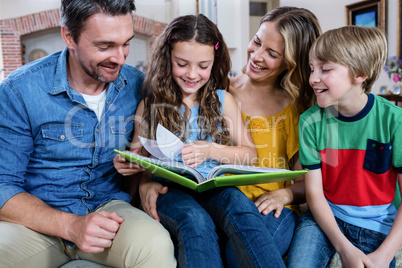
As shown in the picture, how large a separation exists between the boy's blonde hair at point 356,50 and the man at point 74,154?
68 centimetres

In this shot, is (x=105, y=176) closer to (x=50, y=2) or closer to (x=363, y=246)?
(x=363, y=246)

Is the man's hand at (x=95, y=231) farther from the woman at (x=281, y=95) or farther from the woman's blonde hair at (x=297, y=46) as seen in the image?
the woman's blonde hair at (x=297, y=46)

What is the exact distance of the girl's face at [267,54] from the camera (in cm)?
148

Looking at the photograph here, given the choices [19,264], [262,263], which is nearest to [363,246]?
[262,263]

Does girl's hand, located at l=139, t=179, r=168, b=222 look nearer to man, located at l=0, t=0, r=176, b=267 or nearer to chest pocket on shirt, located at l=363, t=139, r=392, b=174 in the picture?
man, located at l=0, t=0, r=176, b=267

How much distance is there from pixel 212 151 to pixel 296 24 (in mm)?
611

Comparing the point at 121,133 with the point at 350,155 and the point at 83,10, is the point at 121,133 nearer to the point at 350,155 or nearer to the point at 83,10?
the point at 83,10

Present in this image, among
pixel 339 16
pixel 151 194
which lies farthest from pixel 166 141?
pixel 339 16

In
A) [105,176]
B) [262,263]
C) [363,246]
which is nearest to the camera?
[262,263]

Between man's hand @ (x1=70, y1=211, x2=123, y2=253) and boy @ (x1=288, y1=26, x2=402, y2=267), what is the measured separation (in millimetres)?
565

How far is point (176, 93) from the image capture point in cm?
151

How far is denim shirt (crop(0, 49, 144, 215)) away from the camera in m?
1.24

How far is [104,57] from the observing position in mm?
1291

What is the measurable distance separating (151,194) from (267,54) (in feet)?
2.35
